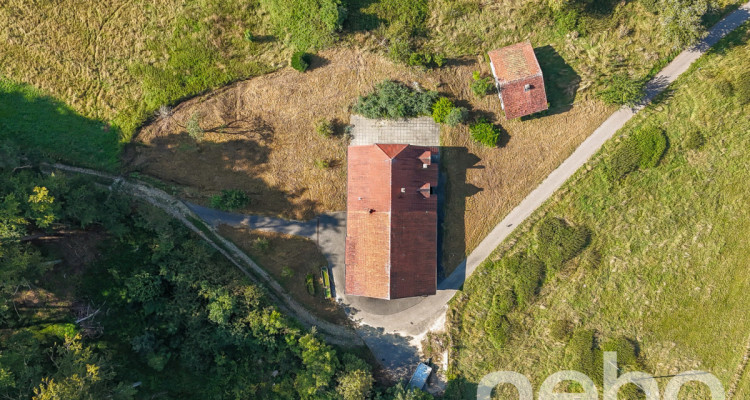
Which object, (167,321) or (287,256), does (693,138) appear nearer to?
(287,256)

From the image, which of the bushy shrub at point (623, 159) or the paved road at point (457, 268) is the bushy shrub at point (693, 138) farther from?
the bushy shrub at point (623, 159)

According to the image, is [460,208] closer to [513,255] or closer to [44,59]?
[513,255]

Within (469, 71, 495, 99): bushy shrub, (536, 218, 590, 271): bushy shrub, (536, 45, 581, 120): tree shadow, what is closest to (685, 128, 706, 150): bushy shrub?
(536, 45, 581, 120): tree shadow

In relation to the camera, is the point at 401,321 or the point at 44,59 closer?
the point at 44,59

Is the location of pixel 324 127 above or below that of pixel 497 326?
above

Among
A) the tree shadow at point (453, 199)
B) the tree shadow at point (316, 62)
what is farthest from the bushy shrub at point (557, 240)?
the tree shadow at point (316, 62)

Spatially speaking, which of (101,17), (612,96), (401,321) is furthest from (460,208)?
(101,17)

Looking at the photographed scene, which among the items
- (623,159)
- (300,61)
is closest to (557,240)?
(623,159)
